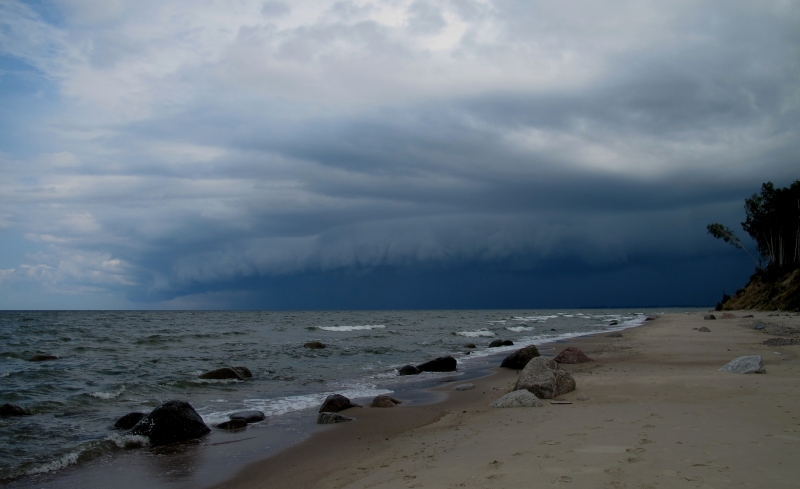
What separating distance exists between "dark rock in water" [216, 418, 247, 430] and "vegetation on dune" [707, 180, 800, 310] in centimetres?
5724

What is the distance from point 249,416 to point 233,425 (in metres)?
0.59

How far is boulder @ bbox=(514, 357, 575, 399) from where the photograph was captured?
11.6 meters

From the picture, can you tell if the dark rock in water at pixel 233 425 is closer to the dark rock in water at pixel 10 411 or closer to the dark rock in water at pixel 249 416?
the dark rock in water at pixel 249 416

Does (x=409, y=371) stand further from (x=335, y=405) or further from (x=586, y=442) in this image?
(x=586, y=442)

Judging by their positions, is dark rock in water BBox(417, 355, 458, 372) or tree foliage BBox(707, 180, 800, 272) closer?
dark rock in water BBox(417, 355, 458, 372)

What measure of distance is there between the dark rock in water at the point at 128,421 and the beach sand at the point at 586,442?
4547mm

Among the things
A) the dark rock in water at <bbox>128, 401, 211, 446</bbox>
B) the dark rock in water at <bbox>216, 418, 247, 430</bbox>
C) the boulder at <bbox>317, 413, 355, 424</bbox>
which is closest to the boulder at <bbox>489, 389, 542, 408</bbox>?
the boulder at <bbox>317, 413, 355, 424</bbox>

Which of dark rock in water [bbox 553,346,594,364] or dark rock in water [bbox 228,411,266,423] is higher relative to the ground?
dark rock in water [bbox 228,411,266,423]

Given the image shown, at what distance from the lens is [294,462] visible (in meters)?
8.48

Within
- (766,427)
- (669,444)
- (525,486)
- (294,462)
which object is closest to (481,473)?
(525,486)

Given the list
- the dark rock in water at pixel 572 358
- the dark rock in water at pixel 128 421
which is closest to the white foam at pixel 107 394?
the dark rock in water at pixel 128 421

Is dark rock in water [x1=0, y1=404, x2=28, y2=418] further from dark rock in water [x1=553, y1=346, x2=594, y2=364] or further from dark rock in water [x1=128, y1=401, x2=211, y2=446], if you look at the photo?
dark rock in water [x1=553, y1=346, x2=594, y2=364]

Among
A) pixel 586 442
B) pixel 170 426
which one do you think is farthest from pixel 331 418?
pixel 586 442

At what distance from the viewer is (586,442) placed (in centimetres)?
698
